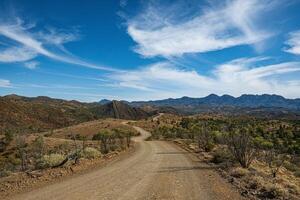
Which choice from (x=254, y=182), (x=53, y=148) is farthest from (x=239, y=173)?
(x=53, y=148)

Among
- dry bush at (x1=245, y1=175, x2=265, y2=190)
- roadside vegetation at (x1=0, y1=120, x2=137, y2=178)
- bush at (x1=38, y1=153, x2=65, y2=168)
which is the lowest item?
roadside vegetation at (x1=0, y1=120, x2=137, y2=178)

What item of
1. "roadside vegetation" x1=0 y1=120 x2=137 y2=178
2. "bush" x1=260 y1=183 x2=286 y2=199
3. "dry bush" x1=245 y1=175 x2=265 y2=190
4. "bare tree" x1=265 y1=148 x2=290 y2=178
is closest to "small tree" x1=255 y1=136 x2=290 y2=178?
"bare tree" x1=265 y1=148 x2=290 y2=178

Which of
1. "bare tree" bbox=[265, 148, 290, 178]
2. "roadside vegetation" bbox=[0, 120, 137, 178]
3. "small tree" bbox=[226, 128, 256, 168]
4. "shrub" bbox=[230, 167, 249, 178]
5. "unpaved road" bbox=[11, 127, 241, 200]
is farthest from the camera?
"bare tree" bbox=[265, 148, 290, 178]

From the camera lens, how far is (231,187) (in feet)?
48.7

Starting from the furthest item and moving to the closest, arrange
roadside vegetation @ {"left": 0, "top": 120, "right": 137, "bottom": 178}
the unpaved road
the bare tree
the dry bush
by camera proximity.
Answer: the bare tree → roadside vegetation @ {"left": 0, "top": 120, "right": 137, "bottom": 178} → the dry bush → the unpaved road

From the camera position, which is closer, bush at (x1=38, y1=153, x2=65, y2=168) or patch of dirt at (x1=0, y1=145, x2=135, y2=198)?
patch of dirt at (x1=0, y1=145, x2=135, y2=198)

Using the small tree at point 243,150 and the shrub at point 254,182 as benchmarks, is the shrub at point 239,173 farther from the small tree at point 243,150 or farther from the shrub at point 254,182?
the small tree at point 243,150

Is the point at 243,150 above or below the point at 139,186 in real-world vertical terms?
above

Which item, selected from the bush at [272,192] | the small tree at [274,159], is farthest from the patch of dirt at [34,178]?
the small tree at [274,159]

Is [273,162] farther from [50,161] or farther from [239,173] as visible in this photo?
[50,161]

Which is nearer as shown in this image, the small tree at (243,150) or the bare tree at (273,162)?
the small tree at (243,150)

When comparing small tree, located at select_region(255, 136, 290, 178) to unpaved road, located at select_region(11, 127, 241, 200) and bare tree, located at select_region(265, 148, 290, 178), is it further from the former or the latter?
unpaved road, located at select_region(11, 127, 241, 200)

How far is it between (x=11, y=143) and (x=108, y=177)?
5124 centimetres

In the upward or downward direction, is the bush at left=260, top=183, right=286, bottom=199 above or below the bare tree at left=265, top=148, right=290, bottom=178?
above
